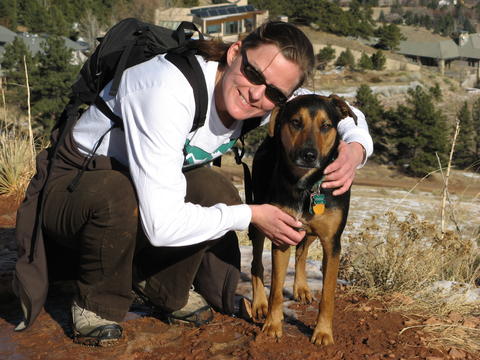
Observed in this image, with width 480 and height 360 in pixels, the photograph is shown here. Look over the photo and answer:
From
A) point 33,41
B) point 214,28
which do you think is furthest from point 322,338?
point 214,28

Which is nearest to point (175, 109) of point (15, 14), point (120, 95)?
point (120, 95)

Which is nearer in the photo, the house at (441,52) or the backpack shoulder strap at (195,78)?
the backpack shoulder strap at (195,78)

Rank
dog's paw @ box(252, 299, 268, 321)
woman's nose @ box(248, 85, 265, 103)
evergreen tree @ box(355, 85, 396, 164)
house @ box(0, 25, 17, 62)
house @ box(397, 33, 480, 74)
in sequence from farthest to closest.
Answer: house @ box(397, 33, 480, 74) → house @ box(0, 25, 17, 62) → evergreen tree @ box(355, 85, 396, 164) → dog's paw @ box(252, 299, 268, 321) → woman's nose @ box(248, 85, 265, 103)

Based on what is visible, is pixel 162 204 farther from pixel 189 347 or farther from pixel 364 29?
pixel 364 29

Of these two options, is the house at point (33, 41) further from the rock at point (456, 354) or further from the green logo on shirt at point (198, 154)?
the rock at point (456, 354)

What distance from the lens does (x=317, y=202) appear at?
3.09 metres

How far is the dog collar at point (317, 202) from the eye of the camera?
309 centimetres

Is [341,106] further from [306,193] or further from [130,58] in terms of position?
[130,58]

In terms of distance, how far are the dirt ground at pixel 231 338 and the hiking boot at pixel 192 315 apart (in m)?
0.04

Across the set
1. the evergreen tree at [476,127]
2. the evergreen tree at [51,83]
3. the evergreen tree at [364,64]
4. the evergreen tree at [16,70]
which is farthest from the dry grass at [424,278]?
the evergreen tree at [364,64]

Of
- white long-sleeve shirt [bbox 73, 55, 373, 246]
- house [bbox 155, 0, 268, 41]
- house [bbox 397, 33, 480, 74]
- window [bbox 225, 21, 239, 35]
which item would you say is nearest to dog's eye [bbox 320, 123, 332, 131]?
white long-sleeve shirt [bbox 73, 55, 373, 246]

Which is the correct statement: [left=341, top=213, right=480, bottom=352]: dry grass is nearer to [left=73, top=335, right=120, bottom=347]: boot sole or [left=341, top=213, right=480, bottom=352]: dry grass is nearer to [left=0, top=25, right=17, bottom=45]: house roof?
[left=73, top=335, right=120, bottom=347]: boot sole

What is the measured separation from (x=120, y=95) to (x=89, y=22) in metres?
50.5

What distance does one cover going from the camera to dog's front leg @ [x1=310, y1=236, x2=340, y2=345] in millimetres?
3069
